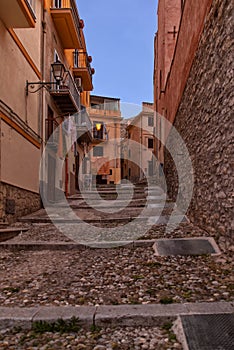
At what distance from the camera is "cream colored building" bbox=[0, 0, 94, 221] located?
21.2ft

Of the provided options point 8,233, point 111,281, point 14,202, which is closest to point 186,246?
point 111,281

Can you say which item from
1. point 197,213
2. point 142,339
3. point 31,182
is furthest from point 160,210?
point 142,339

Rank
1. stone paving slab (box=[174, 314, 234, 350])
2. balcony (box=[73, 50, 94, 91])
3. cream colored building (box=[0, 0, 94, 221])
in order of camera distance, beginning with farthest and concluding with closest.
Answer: balcony (box=[73, 50, 94, 91]) → cream colored building (box=[0, 0, 94, 221]) → stone paving slab (box=[174, 314, 234, 350])

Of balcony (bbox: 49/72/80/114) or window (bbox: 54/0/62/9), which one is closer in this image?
balcony (bbox: 49/72/80/114)

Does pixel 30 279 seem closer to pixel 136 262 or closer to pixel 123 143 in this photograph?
pixel 136 262

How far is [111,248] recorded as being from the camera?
4781 millimetres

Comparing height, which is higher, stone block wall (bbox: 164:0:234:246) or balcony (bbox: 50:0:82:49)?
balcony (bbox: 50:0:82:49)

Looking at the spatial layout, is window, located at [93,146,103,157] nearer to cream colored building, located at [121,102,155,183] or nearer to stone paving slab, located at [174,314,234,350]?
cream colored building, located at [121,102,155,183]

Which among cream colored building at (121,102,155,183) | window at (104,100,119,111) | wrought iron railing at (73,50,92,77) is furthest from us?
cream colored building at (121,102,155,183)

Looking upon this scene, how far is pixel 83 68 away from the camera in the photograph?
15695mm

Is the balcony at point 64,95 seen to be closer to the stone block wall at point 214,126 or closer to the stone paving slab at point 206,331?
the stone block wall at point 214,126

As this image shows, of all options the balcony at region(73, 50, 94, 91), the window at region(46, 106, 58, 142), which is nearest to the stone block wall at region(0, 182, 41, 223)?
the window at region(46, 106, 58, 142)

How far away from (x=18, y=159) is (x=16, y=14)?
2.94 meters

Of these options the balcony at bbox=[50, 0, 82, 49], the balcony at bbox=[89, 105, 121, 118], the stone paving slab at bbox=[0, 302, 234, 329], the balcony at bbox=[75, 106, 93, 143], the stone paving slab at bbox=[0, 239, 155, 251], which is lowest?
the stone paving slab at bbox=[0, 302, 234, 329]
